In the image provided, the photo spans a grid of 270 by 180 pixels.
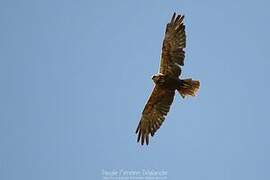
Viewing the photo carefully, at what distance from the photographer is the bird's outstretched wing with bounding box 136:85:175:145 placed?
2173 centimetres

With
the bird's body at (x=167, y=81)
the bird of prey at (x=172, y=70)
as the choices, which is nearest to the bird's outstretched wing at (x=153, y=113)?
the bird of prey at (x=172, y=70)

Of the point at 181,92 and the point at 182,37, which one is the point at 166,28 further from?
the point at 181,92

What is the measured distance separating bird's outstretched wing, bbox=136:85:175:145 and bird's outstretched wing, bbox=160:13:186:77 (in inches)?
35.1

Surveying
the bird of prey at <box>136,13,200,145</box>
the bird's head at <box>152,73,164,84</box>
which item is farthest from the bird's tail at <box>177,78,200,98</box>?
the bird's head at <box>152,73,164,84</box>

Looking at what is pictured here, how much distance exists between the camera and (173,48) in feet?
69.2

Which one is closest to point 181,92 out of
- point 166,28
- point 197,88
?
point 197,88

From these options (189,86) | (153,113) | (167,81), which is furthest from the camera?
(153,113)

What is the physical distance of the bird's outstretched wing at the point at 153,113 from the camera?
21734mm

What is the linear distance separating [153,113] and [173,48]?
7.37 feet

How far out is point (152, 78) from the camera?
21.2 meters

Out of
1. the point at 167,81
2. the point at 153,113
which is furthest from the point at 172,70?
the point at 153,113

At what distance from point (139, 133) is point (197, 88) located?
8.27 feet

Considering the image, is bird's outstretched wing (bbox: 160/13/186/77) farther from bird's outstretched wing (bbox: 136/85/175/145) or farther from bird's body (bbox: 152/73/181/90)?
bird's outstretched wing (bbox: 136/85/175/145)

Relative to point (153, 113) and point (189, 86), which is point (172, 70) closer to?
point (189, 86)
